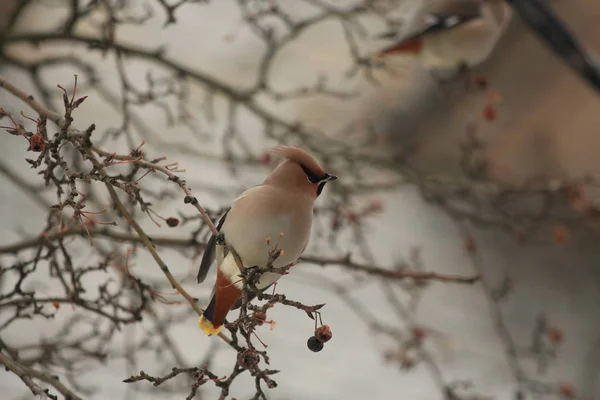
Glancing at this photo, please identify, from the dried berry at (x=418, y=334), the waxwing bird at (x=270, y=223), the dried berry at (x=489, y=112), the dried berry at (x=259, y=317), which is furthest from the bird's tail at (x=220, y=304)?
the dried berry at (x=489, y=112)

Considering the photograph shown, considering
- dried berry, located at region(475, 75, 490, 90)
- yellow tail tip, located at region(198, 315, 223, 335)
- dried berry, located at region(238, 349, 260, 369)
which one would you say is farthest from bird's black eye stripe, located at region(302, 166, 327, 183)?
dried berry, located at region(475, 75, 490, 90)

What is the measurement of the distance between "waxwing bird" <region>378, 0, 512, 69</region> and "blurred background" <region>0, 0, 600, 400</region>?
0.27ft

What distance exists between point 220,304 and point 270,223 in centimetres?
15

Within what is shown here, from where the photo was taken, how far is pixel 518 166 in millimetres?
4059

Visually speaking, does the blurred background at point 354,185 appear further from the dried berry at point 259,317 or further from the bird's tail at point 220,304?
the dried berry at point 259,317

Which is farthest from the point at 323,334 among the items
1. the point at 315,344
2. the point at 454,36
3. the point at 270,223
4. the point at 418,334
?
the point at 454,36

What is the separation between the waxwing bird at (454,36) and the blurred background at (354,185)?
0.27ft

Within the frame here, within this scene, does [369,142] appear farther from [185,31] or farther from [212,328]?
[185,31]

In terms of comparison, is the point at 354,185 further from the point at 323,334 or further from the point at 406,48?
the point at 323,334

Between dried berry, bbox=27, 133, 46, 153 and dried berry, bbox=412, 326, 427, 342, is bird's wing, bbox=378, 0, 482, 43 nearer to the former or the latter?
dried berry, bbox=412, 326, 427, 342

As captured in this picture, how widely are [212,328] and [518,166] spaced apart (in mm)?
3146

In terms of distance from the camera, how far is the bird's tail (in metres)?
1.20

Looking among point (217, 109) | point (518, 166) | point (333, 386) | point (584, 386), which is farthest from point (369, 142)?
point (217, 109)

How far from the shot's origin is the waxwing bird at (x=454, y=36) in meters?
2.08
